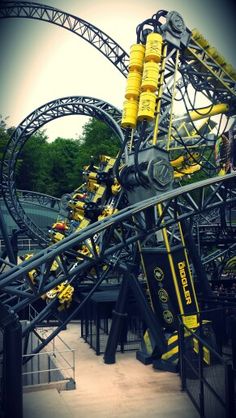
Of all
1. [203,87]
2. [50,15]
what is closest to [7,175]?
[50,15]

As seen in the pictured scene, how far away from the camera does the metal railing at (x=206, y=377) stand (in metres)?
7.49

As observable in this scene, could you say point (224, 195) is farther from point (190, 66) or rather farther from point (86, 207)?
point (86, 207)

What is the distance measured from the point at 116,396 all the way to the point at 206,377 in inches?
107

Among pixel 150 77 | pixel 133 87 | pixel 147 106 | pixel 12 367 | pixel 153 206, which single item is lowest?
pixel 12 367

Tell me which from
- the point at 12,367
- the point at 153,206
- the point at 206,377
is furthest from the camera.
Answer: the point at 153,206

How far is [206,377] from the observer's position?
1018cm

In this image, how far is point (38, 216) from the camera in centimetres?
3941

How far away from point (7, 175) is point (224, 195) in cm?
1780

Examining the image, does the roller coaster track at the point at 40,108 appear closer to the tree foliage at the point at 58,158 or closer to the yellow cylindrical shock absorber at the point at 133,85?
the yellow cylindrical shock absorber at the point at 133,85

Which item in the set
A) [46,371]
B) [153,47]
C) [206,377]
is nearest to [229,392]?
[206,377]

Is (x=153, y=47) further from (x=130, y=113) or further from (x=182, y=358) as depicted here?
(x=182, y=358)

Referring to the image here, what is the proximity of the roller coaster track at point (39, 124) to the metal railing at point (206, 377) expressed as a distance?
36.1 ft

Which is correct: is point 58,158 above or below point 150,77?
above

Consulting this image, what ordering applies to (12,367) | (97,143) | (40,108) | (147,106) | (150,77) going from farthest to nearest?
1. (97,143)
2. (40,108)
3. (150,77)
4. (147,106)
5. (12,367)
